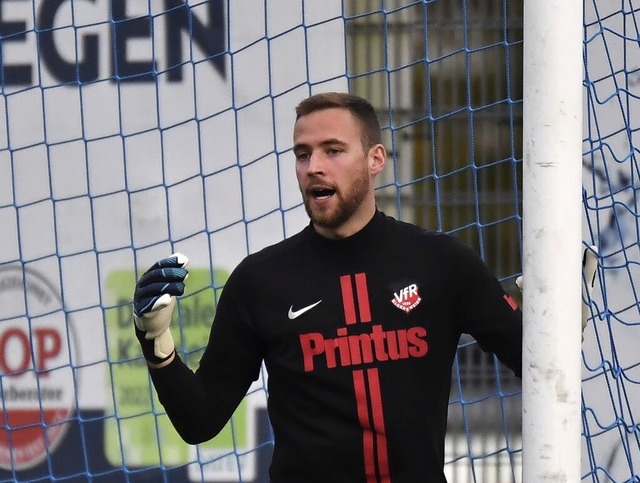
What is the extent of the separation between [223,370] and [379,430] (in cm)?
26

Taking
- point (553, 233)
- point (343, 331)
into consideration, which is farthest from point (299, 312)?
point (553, 233)

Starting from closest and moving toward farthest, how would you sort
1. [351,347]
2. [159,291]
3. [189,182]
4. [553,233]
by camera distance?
[553,233] < [159,291] < [351,347] < [189,182]

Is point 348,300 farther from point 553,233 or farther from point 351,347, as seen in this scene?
point 553,233

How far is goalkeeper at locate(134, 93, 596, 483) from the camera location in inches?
67.1

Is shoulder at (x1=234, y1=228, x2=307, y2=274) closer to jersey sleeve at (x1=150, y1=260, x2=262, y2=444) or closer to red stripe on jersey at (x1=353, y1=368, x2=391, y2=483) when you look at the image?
jersey sleeve at (x1=150, y1=260, x2=262, y2=444)

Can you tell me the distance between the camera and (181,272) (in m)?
1.62

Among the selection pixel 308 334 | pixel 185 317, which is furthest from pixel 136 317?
pixel 185 317

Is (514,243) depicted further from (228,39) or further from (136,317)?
(136,317)

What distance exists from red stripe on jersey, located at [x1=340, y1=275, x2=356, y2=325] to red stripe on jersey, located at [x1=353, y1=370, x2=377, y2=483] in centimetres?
Result: 9

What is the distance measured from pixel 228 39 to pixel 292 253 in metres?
1.86

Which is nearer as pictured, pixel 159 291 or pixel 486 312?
pixel 159 291

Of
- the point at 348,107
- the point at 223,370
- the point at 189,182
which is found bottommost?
the point at 223,370

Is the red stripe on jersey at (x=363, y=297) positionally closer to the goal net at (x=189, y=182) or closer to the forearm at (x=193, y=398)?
the forearm at (x=193, y=398)

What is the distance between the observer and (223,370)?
5.89 feet
